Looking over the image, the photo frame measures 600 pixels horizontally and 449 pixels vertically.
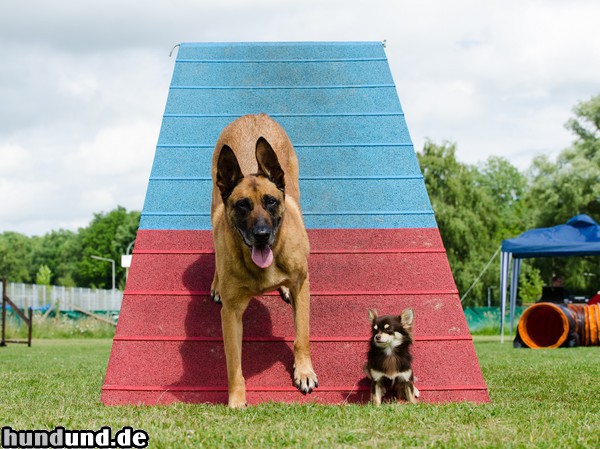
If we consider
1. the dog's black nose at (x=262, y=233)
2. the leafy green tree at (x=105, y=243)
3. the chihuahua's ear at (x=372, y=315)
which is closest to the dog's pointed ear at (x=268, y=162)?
the dog's black nose at (x=262, y=233)

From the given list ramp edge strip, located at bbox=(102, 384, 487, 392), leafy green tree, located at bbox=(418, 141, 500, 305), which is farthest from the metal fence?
ramp edge strip, located at bbox=(102, 384, 487, 392)

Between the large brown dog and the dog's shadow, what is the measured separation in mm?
358

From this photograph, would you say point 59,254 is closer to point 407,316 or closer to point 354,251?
point 354,251

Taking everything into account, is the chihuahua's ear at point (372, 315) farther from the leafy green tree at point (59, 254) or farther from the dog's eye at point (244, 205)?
the leafy green tree at point (59, 254)

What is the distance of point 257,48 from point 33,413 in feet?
19.9

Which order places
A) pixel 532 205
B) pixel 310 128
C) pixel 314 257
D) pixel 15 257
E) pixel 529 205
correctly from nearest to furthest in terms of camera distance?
pixel 314 257 < pixel 310 128 < pixel 532 205 < pixel 529 205 < pixel 15 257

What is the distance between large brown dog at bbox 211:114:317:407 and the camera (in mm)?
4941

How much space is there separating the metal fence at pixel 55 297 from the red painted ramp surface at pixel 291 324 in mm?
33810

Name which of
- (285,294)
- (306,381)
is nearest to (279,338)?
(285,294)

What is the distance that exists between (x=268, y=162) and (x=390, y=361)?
1.69 metres

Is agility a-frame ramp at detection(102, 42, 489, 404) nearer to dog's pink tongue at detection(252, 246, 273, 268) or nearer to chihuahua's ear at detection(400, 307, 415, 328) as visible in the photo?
chihuahua's ear at detection(400, 307, 415, 328)

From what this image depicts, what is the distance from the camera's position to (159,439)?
12.2 feet

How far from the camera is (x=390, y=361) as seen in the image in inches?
207

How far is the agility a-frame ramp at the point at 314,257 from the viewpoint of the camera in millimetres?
5637
